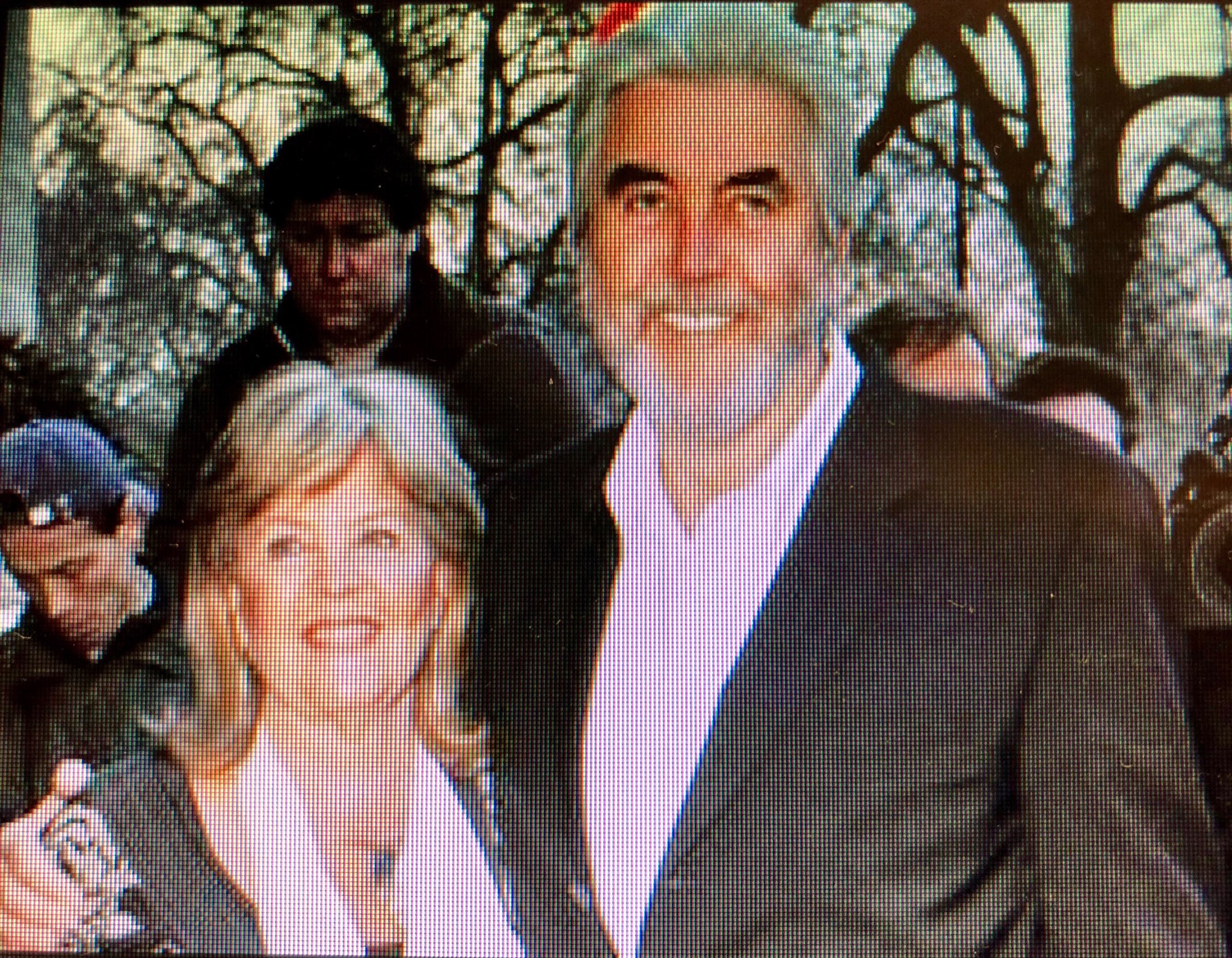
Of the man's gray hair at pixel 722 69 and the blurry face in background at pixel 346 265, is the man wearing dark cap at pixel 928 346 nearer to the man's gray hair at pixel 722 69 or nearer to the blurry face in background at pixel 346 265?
the man's gray hair at pixel 722 69

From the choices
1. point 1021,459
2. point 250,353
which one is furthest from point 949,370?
point 250,353

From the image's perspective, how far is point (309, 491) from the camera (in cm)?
229

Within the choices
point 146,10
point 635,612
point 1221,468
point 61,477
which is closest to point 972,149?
point 1221,468

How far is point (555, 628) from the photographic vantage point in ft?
7.52

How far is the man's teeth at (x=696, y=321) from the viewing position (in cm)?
228

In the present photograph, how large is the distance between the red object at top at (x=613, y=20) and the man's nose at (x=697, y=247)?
1.26ft

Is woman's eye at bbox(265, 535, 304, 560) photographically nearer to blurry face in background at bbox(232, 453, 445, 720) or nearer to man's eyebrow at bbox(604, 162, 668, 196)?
blurry face in background at bbox(232, 453, 445, 720)

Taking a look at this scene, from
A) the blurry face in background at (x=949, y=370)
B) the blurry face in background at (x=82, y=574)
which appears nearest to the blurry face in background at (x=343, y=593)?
the blurry face in background at (x=82, y=574)

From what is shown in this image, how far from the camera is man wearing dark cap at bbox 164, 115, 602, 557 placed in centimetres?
234

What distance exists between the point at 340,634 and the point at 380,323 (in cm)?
56

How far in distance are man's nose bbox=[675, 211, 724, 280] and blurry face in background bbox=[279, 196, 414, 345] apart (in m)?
0.49

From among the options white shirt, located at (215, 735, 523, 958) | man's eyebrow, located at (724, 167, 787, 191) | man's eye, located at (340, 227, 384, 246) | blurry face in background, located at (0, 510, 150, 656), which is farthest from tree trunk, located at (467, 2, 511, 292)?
white shirt, located at (215, 735, 523, 958)

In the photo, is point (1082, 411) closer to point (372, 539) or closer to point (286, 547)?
point (372, 539)

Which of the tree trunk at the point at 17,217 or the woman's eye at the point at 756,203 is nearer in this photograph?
the woman's eye at the point at 756,203
